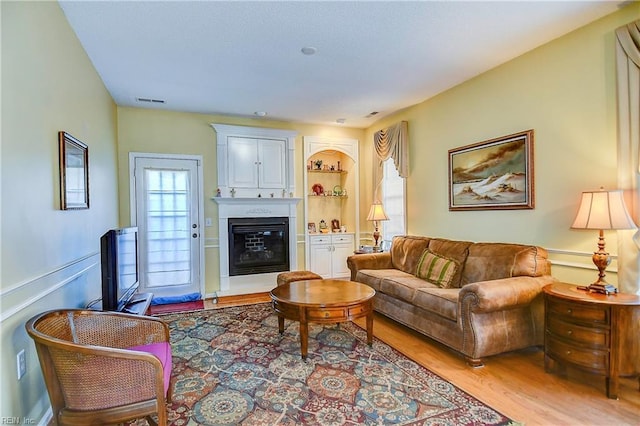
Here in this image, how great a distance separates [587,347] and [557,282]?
649 millimetres

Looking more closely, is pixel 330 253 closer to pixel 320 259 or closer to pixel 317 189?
pixel 320 259

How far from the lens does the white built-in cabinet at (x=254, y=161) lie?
524 cm

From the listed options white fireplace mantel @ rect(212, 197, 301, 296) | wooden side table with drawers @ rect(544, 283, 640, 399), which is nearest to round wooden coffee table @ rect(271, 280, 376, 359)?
wooden side table with drawers @ rect(544, 283, 640, 399)

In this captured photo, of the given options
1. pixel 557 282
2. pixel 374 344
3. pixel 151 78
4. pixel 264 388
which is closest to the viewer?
pixel 264 388

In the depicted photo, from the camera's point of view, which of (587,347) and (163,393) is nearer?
(163,393)

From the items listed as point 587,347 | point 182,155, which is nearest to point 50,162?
point 182,155

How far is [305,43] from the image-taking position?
3012mm

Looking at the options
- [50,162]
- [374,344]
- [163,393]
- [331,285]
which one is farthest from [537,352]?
[50,162]

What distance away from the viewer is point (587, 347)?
230 cm

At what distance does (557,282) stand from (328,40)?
283cm

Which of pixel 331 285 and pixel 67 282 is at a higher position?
pixel 67 282

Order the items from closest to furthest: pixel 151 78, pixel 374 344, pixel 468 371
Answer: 1. pixel 468 371
2. pixel 374 344
3. pixel 151 78

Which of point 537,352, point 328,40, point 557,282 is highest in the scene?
point 328,40

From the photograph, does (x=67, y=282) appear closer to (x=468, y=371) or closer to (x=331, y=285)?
(x=331, y=285)
